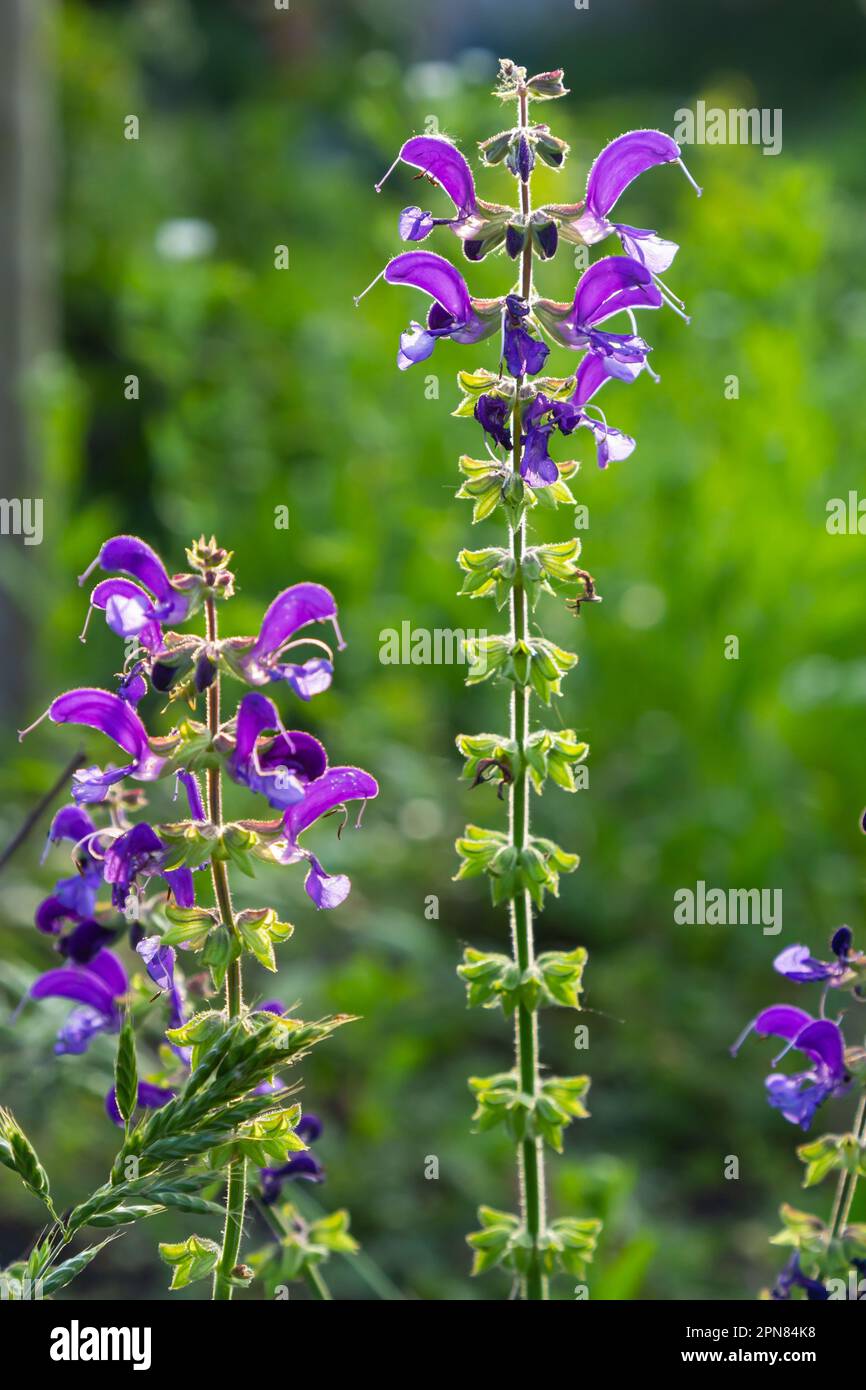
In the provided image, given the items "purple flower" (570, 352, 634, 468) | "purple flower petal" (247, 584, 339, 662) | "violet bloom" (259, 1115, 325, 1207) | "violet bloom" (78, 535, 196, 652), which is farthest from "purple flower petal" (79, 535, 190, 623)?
"violet bloom" (259, 1115, 325, 1207)

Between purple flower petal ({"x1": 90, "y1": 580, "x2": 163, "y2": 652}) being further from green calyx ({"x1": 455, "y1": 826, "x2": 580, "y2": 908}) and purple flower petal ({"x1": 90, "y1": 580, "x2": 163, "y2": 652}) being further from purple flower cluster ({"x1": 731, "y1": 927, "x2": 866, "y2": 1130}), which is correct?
purple flower cluster ({"x1": 731, "y1": 927, "x2": 866, "y2": 1130})

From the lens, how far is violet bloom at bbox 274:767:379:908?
146cm

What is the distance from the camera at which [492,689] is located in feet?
14.3

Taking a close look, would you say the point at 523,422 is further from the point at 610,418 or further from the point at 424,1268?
the point at 610,418

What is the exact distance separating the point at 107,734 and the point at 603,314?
68cm

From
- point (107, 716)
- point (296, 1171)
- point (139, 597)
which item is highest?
point (139, 597)

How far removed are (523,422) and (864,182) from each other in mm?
10535

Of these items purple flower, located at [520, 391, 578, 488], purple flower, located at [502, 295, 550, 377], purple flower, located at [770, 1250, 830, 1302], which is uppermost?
purple flower, located at [502, 295, 550, 377]

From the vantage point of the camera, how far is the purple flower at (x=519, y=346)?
1447 mm

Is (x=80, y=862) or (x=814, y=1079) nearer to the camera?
(x=80, y=862)

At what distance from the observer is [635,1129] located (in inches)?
130

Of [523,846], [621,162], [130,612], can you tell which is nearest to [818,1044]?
[523,846]

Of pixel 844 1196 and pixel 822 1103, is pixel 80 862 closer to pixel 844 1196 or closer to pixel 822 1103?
pixel 822 1103
